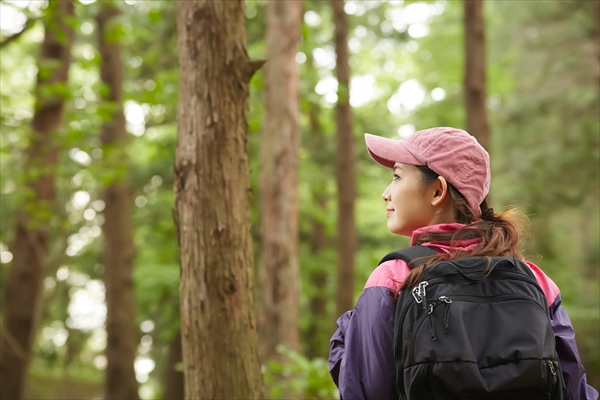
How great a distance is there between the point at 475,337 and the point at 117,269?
36.1 feet

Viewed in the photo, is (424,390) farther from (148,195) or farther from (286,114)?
(148,195)

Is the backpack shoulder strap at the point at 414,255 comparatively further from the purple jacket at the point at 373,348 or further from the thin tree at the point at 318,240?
the thin tree at the point at 318,240

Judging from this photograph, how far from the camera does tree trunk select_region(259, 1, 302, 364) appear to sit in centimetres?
913

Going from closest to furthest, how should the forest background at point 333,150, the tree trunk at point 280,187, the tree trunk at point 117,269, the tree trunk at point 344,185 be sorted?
the tree trunk at point 280,187 → the tree trunk at point 117,269 → the tree trunk at point 344,185 → the forest background at point 333,150

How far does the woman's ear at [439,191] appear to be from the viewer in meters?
2.29

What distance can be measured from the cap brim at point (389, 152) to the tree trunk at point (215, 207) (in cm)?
107

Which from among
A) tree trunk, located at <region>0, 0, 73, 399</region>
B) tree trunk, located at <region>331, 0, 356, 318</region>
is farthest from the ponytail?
tree trunk, located at <region>331, 0, 356, 318</region>

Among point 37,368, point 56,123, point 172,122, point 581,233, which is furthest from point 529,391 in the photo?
point 581,233

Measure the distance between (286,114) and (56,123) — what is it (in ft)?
11.6

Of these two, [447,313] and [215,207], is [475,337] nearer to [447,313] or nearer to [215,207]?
[447,313]

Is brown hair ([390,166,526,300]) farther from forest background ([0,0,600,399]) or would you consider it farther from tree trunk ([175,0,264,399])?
forest background ([0,0,600,399])

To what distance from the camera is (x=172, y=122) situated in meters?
14.0

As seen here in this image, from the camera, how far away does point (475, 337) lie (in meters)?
1.90

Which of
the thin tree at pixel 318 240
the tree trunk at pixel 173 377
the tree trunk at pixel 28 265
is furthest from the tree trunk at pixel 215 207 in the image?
the tree trunk at pixel 173 377
